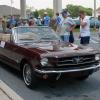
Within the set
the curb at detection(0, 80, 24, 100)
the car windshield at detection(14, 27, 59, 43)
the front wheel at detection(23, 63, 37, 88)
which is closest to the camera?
the curb at detection(0, 80, 24, 100)

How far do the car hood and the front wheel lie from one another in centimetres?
43

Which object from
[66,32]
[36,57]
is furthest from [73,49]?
[66,32]

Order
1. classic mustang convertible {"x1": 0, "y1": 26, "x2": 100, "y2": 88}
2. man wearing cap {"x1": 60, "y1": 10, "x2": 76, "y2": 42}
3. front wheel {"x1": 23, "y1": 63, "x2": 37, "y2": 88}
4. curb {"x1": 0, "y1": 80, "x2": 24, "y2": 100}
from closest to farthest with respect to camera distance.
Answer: curb {"x1": 0, "y1": 80, "x2": 24, "y2": 100} → classic mustang convertible {"x1": 0, "y1": 26, "x2": 100, "y2": 88} → front wheel {"x1": 23, "y1": 63, "x2": 37, "y2": 88} → man wearing cap {"x1": 60, "y1": 10, "x2": 76, "y2": 42}

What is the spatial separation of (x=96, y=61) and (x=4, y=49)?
2.87m

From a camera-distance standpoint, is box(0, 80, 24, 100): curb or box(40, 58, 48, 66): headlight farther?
box(40, 58, 48, 66): headlight

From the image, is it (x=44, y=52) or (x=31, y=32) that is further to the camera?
(x=31, y=32)

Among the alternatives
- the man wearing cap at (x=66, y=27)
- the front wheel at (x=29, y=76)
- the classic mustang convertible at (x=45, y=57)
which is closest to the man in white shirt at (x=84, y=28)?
the man wearing cap at (x=66, y=27)

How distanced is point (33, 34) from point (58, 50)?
169 cm

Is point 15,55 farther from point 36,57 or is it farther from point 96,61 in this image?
point 96,61

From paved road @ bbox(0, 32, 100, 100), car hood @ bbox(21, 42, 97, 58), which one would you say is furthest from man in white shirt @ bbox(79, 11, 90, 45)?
car hood @ bbox(21, 42, 97, 58)

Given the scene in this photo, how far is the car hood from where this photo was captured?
7125 millimetres

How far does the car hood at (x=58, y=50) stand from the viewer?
712cm

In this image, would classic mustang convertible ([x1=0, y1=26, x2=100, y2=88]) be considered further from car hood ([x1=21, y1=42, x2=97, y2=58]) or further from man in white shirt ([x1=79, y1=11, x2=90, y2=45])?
man in white shirt ([x1=79, y1=11, x2=90, y2=45])

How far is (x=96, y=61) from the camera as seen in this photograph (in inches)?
300
